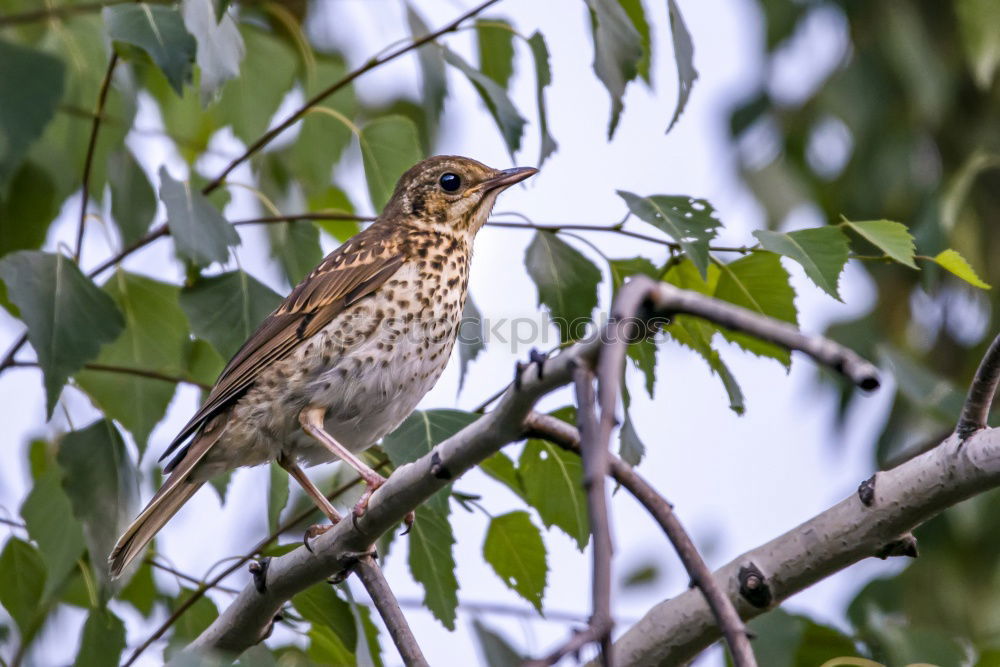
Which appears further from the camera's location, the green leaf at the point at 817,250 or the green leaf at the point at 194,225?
the green leaf at the point at 194,225

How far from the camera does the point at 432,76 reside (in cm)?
416

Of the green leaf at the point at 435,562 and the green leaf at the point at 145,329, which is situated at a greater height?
the green leaf at the point at 145,329

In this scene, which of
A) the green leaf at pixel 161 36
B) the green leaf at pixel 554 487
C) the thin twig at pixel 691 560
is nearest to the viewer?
the thin twig at pixel 691 560

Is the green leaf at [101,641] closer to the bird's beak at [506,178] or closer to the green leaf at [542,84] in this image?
the green leaf at [542,84]

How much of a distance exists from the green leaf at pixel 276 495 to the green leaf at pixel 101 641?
535mm

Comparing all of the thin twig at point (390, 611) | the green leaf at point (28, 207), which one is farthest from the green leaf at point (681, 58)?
the green leaf at point (28, 207)

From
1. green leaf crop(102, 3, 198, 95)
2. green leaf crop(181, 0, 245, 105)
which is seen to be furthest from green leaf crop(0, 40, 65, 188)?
green leaf crop(181, 0, 245, 105)

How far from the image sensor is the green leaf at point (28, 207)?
4.41m

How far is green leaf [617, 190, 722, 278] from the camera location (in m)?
3.07

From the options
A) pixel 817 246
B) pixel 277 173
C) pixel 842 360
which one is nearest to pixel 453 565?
pixel 817 246

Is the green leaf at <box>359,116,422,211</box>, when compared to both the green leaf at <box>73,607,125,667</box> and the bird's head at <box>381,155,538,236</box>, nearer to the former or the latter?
the bird's head at <box>381,155,538,236</box>

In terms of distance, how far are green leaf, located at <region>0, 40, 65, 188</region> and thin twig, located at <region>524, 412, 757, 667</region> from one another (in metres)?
1.37

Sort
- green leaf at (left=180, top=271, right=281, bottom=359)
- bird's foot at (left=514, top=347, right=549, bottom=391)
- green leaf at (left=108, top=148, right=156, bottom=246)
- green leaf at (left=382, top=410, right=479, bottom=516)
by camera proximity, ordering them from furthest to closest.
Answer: green leaf at (left=108, top=148, right=156, bottom=246), green leaf at (left=180, top=271, right=281, bottom=359), green leaf at (left=382, top=410, right=479, bottom=516), bird's foot at (left=514, top=347, right=549, bottom=391)

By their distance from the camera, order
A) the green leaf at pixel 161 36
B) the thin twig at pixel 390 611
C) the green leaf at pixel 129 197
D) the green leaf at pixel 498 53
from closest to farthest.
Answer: the thin twig at pixel 390 611, the green leaf at pixel 161 36, the green leaf at pixel 129 197, the green leaf at pixel 498 53
